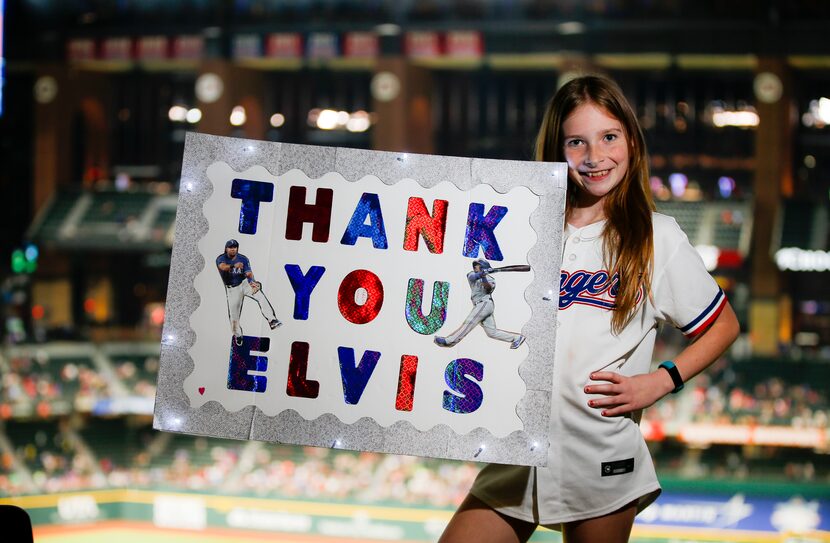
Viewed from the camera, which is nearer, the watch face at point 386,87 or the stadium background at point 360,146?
the stadium background at point 360,146

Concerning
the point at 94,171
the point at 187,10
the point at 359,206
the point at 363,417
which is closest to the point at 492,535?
the point at 363,417

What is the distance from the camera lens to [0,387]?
399 inches

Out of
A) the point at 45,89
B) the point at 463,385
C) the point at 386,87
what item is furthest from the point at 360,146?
the point at 463,385

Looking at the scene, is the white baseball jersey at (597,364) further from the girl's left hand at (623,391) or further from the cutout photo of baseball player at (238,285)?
the cutout photo of baseball player at (238,285)

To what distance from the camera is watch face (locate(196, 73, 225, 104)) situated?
35.3 feet

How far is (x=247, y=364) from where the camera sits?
1.36 m

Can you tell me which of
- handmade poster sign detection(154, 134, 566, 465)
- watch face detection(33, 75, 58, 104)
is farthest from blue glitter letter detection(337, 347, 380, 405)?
watch face detection(33, 75, 58, 104)

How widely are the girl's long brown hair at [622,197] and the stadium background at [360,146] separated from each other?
7467 mm

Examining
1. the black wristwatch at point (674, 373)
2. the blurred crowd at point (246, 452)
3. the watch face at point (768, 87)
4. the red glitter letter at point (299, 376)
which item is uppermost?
the watch face at point (768, 87)

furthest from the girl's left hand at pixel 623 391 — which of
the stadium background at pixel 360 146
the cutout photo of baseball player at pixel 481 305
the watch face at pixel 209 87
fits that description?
the watch face at pixel 209 87

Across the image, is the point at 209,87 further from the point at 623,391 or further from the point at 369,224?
the point at 623,391

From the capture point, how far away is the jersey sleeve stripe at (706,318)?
1339mm

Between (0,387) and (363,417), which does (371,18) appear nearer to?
(0,387)

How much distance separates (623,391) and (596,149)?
1.04 feet
